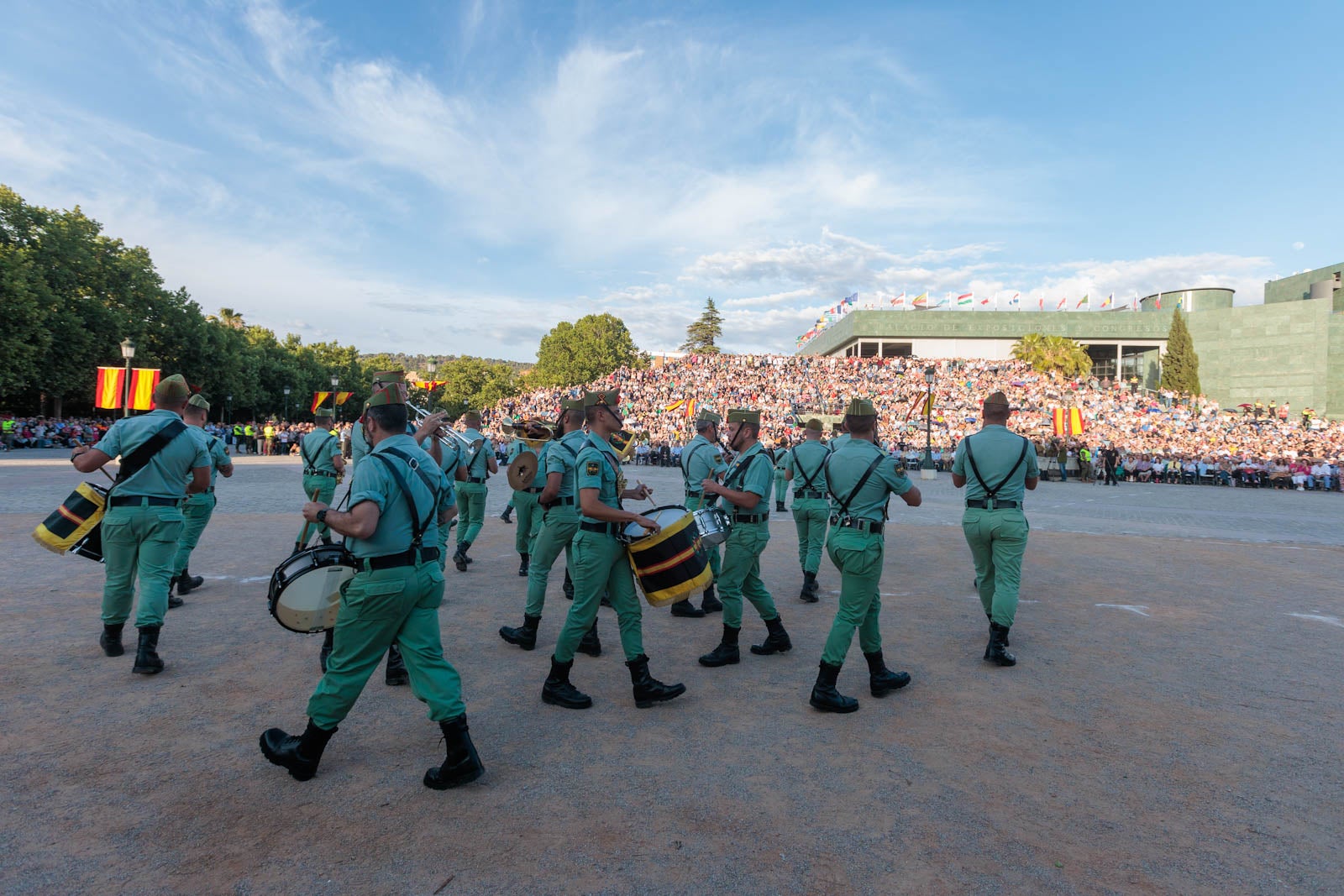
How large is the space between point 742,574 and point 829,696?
1.39m

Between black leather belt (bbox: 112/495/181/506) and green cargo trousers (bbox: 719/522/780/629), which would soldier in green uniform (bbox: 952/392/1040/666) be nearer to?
green cargo trousers (bbox: 719/522/780/629)

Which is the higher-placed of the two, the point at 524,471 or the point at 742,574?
the point at 524,471

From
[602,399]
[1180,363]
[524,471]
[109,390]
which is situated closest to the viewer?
[602,399]

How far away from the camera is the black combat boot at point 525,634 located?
583 centimetres

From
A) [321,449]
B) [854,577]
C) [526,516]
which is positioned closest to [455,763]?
[854,577]

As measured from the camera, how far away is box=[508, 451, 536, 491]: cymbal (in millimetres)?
7520

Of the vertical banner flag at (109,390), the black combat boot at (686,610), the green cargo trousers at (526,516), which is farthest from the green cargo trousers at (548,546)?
the vertical banner flag at (109,390)

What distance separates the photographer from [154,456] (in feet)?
16.9

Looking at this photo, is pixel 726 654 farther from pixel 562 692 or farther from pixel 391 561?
pixel 391 561

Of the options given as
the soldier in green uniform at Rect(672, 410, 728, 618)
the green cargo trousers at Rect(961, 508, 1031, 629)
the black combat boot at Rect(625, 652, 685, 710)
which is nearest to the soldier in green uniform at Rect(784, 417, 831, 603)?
the soldier in green uniform at Rect(672, 410, 728, 618)

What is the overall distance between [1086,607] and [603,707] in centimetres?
550

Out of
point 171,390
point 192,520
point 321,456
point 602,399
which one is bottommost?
point 192,520

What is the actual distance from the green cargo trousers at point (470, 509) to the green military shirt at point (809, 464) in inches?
147

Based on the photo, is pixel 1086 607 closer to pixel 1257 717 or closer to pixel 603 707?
pixel 1257 717
